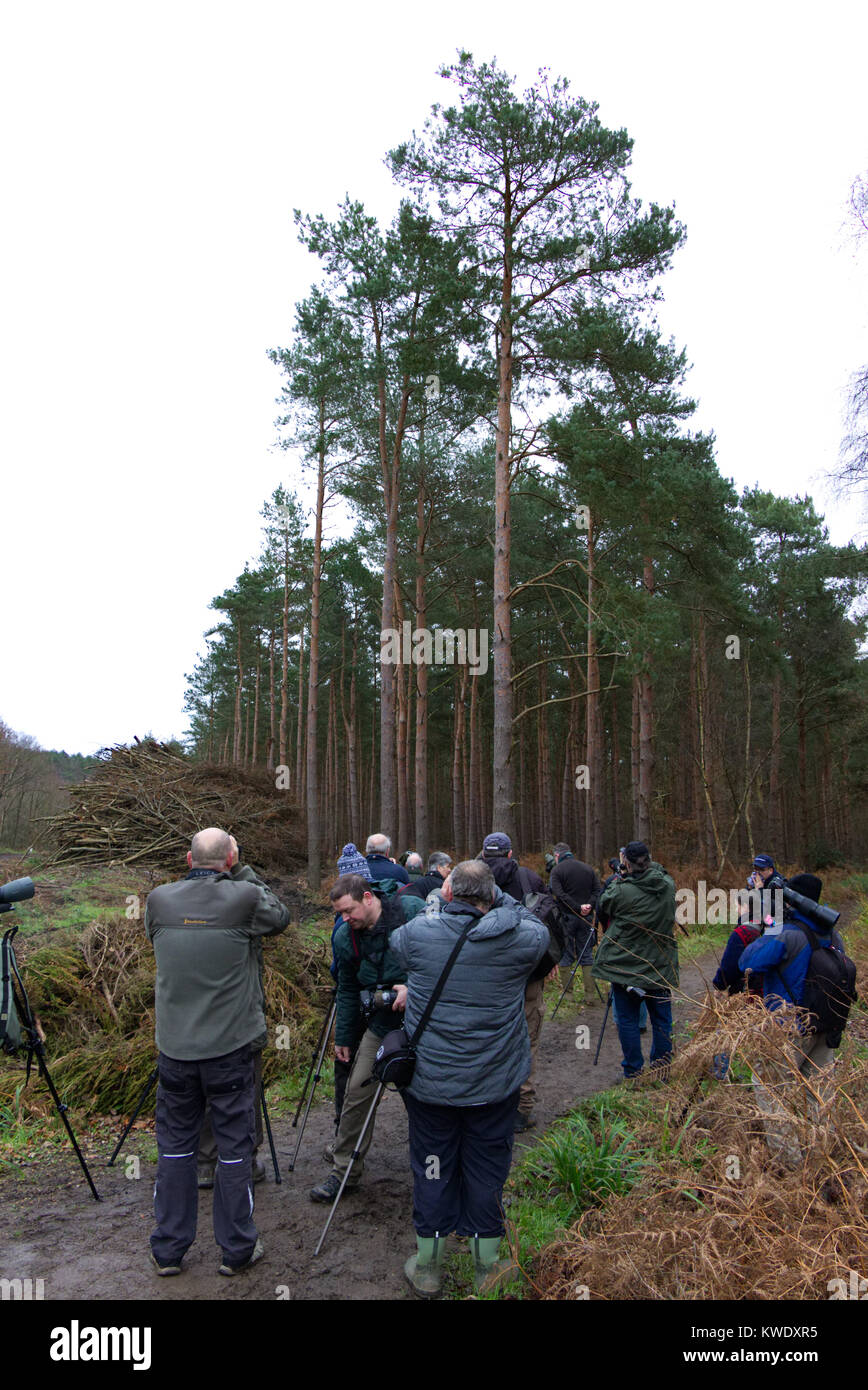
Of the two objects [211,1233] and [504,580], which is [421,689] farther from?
[211,1233]

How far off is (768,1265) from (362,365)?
18.0 m

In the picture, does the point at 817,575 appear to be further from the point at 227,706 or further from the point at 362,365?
the point at 227,706

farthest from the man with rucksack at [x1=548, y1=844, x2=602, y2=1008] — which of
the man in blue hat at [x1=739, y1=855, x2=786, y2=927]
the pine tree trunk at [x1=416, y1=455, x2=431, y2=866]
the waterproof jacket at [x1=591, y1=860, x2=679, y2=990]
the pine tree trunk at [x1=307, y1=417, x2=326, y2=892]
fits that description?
the pine tree trunk at [x1=416, y1=455, x2=431, y2=866]

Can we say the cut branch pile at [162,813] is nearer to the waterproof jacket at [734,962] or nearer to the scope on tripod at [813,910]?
the waterproof jacket at [734,962]

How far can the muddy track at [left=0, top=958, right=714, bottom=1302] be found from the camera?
12.9 ft

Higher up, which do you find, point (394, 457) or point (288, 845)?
point (394, 457)

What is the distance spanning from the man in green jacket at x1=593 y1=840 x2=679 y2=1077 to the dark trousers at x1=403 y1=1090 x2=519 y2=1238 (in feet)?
9.18

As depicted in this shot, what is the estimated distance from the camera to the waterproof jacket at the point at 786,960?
4.82m

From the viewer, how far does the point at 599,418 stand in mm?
15344

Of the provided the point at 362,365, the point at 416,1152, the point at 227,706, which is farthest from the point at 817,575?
the point at 227,706

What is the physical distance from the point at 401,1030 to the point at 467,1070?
420mm

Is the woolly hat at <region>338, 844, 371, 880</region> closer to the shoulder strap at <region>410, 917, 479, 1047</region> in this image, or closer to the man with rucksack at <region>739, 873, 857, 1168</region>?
the shoulder strap at <region>410, 917, 479, 1047</region>

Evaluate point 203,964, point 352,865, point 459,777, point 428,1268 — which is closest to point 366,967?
point 352,865

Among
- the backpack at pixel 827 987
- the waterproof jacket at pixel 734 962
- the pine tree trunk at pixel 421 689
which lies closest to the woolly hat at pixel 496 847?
the waterproof jacket at pixel 734 962
